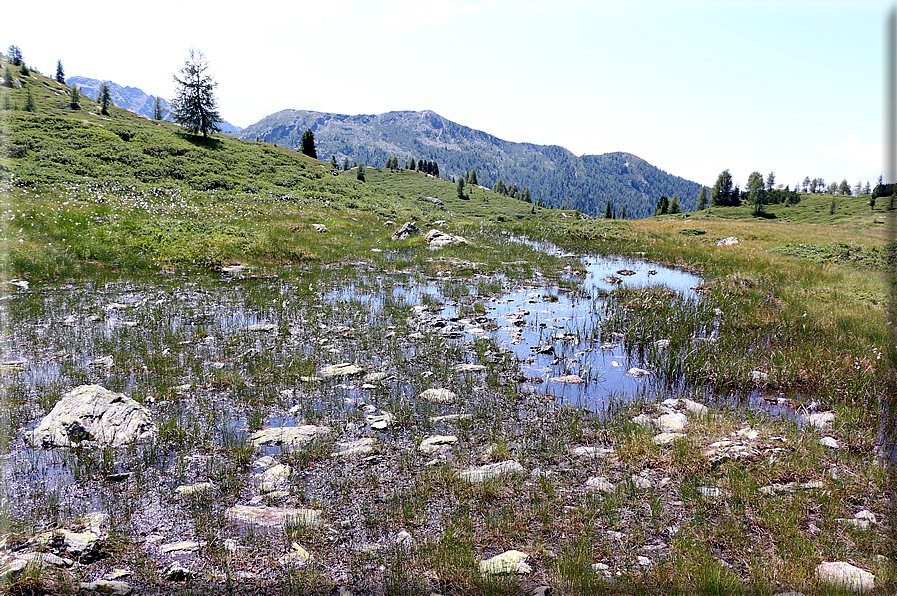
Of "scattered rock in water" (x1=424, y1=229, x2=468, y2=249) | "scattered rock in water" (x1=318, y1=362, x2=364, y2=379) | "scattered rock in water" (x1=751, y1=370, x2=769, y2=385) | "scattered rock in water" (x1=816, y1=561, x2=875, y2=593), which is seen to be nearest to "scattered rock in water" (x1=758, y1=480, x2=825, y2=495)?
"scattered rock in water" (x1=816, y1=561, x2=875, y2=593)

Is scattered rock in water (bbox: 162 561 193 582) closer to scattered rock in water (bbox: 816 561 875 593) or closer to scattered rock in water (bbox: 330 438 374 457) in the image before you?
scattered rock in water (bbox: 330 438 374 457)

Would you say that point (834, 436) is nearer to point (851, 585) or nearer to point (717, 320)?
point (851, 585)

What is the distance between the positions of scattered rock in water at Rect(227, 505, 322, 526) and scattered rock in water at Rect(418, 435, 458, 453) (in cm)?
188

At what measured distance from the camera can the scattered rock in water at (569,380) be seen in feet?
30.9

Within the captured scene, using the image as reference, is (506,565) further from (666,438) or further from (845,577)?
(666,438)

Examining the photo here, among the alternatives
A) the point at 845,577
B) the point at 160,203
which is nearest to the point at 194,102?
the point at 160,203

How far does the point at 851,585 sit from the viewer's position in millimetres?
3885

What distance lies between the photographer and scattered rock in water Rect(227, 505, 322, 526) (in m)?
4.90

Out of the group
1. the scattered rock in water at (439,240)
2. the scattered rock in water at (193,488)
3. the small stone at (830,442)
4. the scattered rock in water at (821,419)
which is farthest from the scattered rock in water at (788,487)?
the scattered rock in water at (439,240)

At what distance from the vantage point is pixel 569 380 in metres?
9.49

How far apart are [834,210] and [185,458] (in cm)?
14262

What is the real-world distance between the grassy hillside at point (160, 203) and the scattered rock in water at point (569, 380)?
16326 millimetres

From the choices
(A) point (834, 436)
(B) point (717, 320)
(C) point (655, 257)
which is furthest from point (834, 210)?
(A) point (834, 436)

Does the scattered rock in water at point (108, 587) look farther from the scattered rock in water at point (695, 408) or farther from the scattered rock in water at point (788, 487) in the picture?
the scattered rock in water at point (695, 408)
